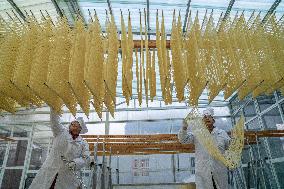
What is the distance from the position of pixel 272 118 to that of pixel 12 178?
8400 mm

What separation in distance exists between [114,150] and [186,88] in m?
1.98

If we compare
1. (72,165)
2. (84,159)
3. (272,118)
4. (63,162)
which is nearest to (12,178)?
(63,162)

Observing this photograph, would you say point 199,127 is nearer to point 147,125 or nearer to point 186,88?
point 186,88

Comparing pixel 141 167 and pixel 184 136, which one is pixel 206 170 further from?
pixel 141 167

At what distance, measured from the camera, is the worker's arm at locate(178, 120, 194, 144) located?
3.36 metres

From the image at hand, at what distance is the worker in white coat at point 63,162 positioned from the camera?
11.0 feet

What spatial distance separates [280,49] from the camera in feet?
7.61

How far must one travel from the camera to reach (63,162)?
350 cm

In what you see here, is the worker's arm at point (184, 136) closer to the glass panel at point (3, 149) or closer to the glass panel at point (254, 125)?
the glass panel at point (254, 125)

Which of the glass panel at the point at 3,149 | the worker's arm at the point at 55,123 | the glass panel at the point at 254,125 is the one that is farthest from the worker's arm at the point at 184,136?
the glass panel at the point at 3,149

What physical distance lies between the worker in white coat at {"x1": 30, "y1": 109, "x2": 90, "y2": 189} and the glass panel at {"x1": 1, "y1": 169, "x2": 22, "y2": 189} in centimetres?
674

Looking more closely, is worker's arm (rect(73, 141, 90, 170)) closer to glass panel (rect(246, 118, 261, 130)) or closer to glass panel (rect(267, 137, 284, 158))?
glass panel (rect(267, 137, 284, 158))

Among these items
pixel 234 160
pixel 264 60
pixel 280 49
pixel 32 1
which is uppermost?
pixel 32 1

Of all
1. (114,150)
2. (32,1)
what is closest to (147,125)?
(32,1)
